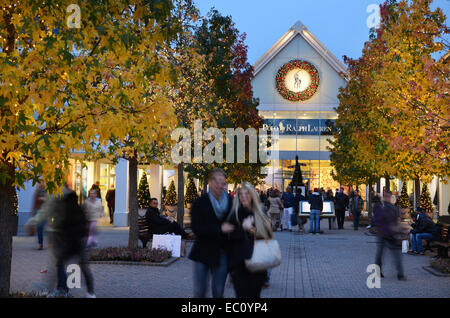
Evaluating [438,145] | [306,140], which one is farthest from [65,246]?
[306,140]

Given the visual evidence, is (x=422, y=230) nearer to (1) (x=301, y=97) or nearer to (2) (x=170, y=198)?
(2) (x=170, y=198)

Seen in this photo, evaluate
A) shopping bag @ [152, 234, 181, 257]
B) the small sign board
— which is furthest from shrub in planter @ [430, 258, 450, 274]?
the small sign board

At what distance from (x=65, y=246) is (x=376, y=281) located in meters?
5.97

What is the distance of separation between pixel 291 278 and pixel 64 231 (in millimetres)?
5002

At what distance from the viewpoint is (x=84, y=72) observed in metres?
7.44

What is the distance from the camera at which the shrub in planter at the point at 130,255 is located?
12828 mm

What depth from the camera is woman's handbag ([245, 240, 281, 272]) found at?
5.56 m

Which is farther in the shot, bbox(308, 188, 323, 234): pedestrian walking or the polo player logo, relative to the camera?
the polo player logo

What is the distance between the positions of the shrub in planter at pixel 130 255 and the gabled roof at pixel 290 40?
134 ft

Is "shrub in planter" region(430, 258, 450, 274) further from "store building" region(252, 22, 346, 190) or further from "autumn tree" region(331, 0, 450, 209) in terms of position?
"store building" region(252, 22, 346, 190)

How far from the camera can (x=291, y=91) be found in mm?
52500

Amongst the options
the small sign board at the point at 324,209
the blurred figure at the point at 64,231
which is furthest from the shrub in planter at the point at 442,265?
the small sign board at the point at 324,209

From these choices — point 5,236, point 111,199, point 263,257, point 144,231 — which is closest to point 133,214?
point 144,231

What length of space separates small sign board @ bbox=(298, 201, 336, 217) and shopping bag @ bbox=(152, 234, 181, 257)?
12.2m
